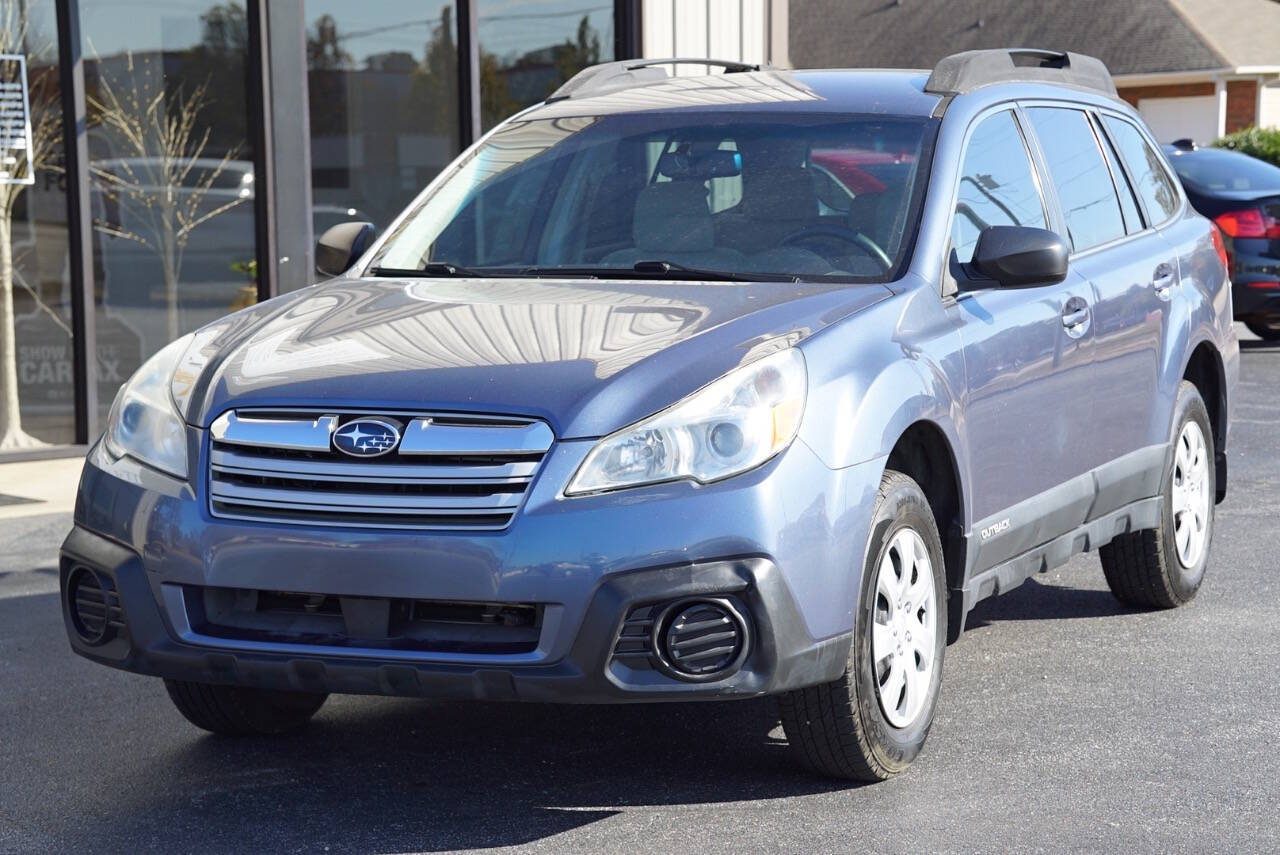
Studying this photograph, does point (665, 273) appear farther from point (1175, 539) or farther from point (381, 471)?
point (1175, 539)

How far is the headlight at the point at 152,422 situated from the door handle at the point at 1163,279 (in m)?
3.28

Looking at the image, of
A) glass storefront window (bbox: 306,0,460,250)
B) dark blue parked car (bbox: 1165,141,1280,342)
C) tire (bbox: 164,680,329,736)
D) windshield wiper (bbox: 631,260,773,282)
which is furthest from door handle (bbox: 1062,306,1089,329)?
dark blue parked car (bbox: 1165,141,1280,342)

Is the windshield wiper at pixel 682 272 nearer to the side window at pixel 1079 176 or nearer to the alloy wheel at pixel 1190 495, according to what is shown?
the side window at pixel 1079 176

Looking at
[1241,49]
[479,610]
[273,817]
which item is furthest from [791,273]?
[1241,49]

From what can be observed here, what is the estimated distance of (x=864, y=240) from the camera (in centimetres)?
518

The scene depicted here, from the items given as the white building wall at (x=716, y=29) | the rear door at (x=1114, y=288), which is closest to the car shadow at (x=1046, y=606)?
the rear door at (x=1114, y=288)

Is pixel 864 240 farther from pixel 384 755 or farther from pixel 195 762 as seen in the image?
pixel 195 762

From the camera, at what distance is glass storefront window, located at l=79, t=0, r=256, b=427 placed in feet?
36.7

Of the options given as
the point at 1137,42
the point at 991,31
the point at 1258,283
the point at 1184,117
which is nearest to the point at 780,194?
the point at 1258,283

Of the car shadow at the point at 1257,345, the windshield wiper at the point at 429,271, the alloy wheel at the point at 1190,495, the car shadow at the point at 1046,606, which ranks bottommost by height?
the car shadow at the point at 1257,345

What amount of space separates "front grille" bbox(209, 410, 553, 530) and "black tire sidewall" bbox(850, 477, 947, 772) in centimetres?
88

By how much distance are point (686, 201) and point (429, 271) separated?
78 cm

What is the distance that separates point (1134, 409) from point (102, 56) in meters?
7.18

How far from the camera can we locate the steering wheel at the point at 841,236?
514 cm
